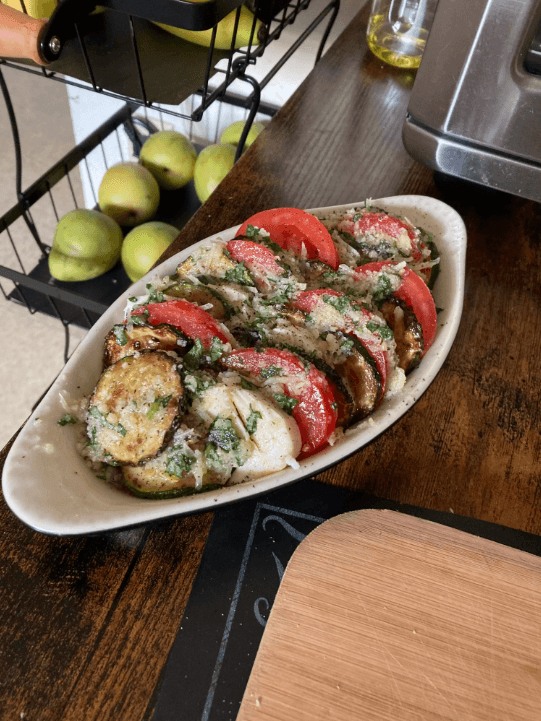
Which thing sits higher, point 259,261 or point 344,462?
point 259,261

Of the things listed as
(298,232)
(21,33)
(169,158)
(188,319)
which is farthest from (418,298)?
(169,158)

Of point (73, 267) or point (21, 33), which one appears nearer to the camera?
point (21, 33)

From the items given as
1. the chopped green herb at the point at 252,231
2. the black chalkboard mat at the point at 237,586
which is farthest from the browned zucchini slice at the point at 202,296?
the black chalkboard mat at the point at 237,586

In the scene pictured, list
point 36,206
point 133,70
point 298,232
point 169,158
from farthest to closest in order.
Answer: point 36,206
point 169,158
point 133,70
point 298,232

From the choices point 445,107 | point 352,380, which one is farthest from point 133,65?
point 352,380

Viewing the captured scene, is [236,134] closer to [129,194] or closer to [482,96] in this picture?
[129,194]

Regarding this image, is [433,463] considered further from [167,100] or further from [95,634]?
[167,100]
